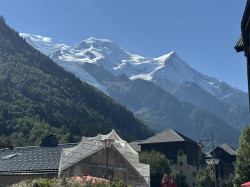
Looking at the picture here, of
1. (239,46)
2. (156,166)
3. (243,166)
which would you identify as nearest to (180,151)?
(156,166)

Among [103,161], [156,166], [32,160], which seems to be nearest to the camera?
[103,161]

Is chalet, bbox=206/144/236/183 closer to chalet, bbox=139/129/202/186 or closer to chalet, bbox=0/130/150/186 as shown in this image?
chalet, bbox=139/129/202/186

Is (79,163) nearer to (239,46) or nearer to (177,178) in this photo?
(239,46)

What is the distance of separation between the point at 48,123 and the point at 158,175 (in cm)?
11816

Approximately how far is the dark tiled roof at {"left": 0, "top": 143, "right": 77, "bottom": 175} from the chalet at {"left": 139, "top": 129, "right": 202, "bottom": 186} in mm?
43688

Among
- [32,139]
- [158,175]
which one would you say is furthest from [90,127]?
[158,175]

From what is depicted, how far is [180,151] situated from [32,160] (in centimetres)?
4931

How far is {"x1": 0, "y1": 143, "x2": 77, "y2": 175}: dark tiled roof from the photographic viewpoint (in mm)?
40406

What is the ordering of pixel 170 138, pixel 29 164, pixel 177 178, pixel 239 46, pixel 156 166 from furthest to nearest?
1. pixel 170 138
2. pixel 177 178
3. pixel 156 166
4. pixel 29 164
5. pixel 239 46

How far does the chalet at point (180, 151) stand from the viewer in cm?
8512

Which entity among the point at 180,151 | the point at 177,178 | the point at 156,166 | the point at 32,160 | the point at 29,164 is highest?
the point at 180,151

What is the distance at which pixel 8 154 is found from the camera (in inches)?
1957

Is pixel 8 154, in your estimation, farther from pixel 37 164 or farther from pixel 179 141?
pixel 179 141

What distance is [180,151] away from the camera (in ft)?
283
